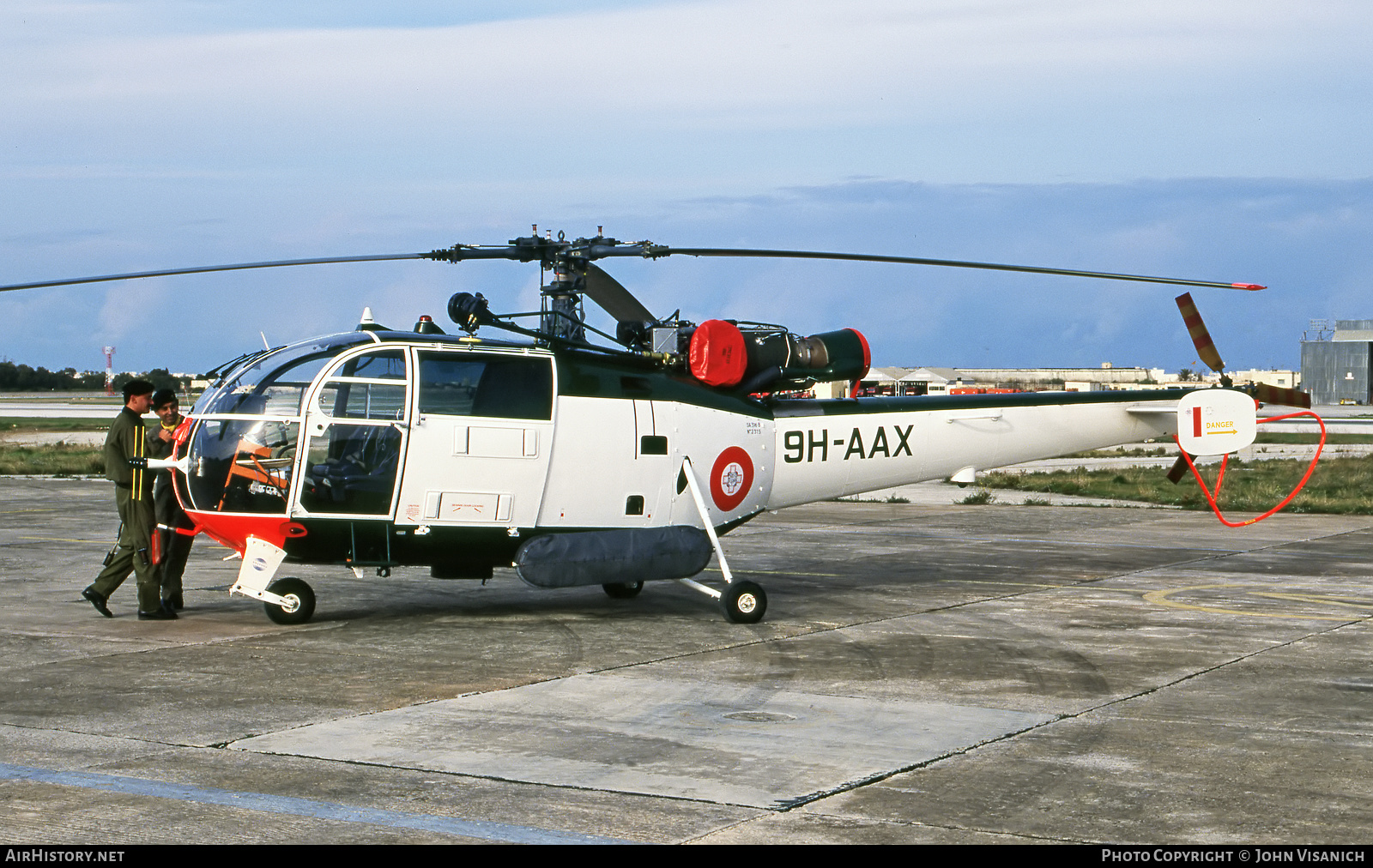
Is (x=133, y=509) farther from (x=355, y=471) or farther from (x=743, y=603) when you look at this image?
(x=743, y=603)

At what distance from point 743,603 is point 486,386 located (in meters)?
3.09

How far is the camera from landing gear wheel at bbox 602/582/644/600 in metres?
13.9

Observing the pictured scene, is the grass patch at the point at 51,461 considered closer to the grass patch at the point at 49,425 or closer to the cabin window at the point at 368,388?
the grass patch at the point at 49,425

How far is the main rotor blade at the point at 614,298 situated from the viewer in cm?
1227

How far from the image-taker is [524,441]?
38.5 ft

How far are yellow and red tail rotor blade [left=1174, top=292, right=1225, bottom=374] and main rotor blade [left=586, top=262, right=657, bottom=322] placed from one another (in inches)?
243

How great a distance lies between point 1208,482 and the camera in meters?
34.7

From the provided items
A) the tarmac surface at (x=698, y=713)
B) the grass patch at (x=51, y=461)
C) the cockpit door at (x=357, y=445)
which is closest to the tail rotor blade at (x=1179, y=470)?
the tarmac surface at (x=698, y=713)

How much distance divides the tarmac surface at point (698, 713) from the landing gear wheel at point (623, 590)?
0.20 meters

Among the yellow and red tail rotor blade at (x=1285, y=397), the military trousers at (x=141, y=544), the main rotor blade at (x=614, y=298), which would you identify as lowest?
the military trousers at (x=141, y=544)

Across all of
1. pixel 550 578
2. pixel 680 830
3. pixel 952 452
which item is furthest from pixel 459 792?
pixel 952 452

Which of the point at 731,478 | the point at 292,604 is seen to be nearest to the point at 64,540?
the point at 292,604

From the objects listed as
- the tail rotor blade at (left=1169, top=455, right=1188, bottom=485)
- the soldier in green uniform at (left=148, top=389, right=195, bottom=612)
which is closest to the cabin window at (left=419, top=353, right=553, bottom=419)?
the soldier in green uniform at (left=148, top=389, right=195, bottom=612)

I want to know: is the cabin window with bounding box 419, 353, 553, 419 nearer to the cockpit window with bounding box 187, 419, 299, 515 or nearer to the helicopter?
the helicopter
